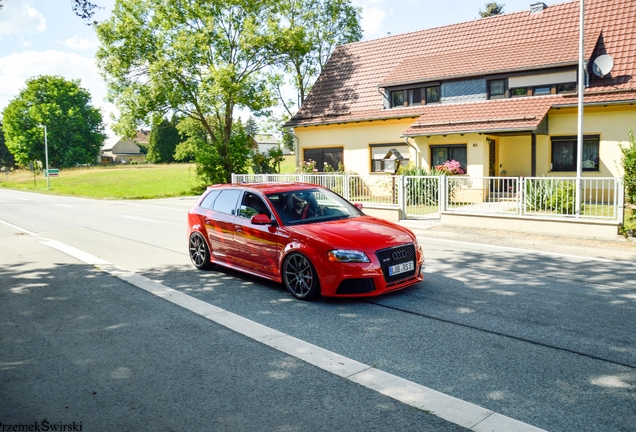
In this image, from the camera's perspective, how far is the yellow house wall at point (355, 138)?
84.6 feet

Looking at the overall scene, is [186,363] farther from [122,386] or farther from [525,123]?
[525,123]

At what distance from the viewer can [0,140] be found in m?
102

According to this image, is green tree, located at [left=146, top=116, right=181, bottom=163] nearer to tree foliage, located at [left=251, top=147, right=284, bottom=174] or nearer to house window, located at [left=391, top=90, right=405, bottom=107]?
tree foliage, located at [left=251, top=147, right=284, bottom=174]

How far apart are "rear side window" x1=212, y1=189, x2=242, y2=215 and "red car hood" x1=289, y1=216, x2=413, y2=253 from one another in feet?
5.24

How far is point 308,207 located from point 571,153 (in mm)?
16742

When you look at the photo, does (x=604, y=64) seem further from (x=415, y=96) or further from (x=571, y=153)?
(x=415, y=96)

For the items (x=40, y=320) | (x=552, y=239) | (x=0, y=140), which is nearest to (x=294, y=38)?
(x=552, y=239)

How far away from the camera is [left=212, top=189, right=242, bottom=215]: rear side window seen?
28.5ft

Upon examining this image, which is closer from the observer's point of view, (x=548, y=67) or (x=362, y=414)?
(x=362, y=414)

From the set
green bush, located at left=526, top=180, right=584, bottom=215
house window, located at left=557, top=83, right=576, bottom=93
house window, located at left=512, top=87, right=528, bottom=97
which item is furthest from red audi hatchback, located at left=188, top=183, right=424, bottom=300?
house window, located at left=512, top=87, right=528, bottom=97

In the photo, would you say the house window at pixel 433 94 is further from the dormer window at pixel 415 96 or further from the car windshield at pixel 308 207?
the car windshield at pixel 308 207

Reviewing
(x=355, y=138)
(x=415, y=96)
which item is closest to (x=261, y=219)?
(x=415, y=96)

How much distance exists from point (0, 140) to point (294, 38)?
299 ft

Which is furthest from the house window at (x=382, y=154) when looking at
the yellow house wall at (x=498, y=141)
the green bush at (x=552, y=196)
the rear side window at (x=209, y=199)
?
the rear side window at (x=209, y=199)
